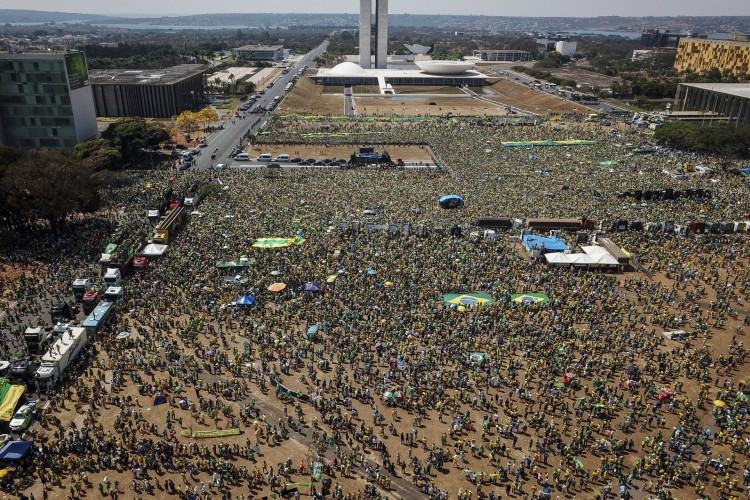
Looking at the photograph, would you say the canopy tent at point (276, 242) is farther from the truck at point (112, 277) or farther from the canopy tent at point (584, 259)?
the canopy tent at point (584, 259)

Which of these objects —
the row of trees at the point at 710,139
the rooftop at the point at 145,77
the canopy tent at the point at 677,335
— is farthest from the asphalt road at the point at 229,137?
the row of trees at the point at 710,139

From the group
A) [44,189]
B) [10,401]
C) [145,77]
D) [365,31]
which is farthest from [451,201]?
[365,31]

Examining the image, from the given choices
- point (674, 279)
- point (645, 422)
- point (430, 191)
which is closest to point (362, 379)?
point (645, 422)

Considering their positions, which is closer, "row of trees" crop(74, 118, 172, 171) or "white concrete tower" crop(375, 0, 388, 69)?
"row of trees" crop(74, 118, 172, 171)

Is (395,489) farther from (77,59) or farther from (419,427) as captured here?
(77,59)

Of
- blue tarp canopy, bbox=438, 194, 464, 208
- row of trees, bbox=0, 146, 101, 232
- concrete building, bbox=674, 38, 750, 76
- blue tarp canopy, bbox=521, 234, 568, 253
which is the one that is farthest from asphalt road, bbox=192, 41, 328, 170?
concrete building, bbox=674, 38, 750, 76

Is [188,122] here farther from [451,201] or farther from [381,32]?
[381,32]

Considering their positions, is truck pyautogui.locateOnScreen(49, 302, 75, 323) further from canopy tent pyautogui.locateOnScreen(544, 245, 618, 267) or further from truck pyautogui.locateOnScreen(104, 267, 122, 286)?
canopy tent pyautogui.locateOnScreen(544, 245, 618, 267)
